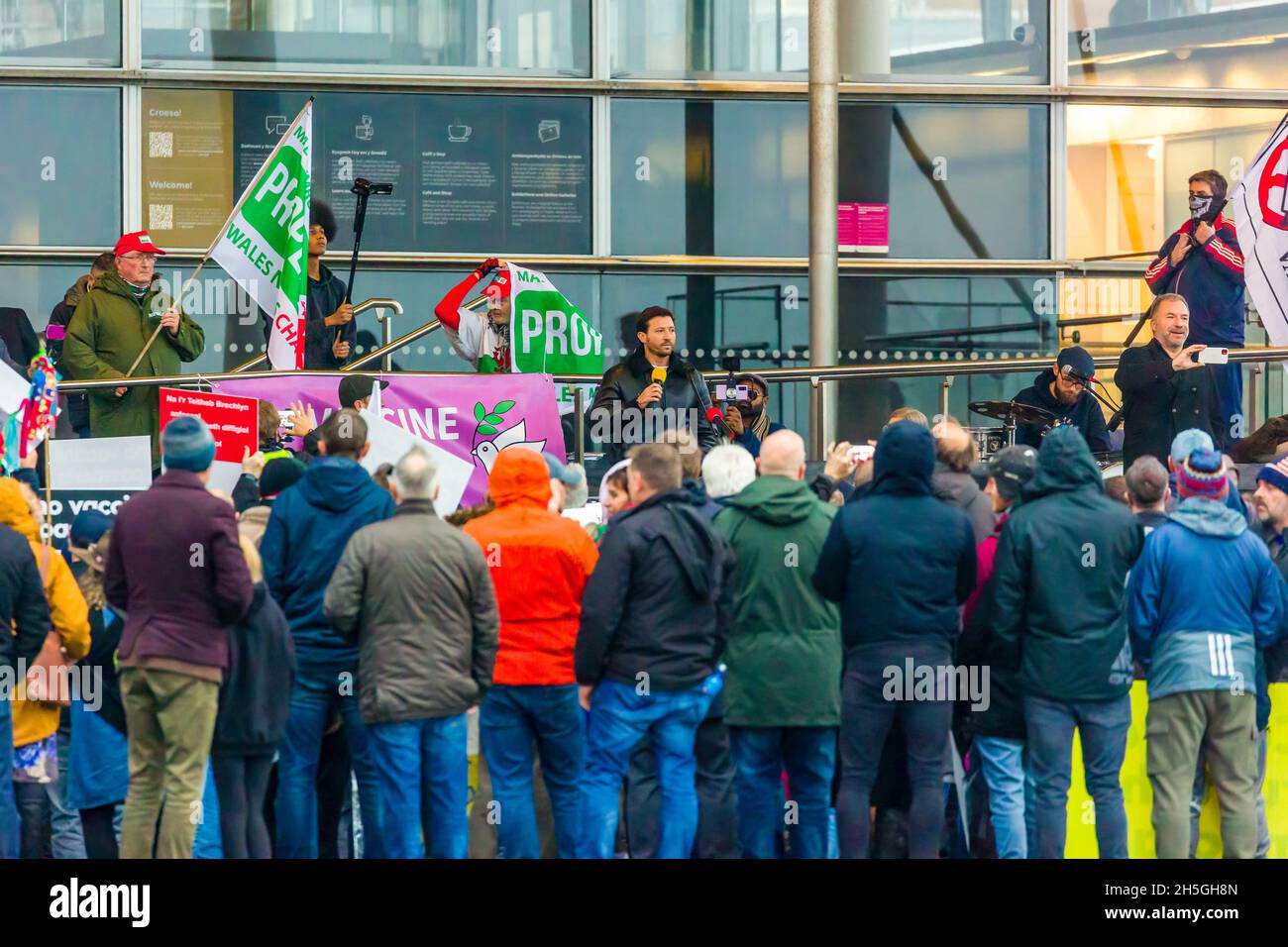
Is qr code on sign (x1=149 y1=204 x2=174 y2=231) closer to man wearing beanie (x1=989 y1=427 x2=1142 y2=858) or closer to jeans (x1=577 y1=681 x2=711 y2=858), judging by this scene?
jeans (x1=577 y1=681 x2=711 y2=858)

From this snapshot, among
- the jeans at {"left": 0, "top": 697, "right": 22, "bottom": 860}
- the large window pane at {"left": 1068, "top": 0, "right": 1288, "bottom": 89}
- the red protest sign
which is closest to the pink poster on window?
the large window pane at {"left": 1068, "top": 0, "right": 1288, "bottom": 89}

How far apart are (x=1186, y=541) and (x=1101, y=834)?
1335 mm

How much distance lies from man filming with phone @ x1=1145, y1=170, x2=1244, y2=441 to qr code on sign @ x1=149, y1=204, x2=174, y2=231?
7.22 metres

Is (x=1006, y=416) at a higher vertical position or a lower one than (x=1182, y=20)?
lower

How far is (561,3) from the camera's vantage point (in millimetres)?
16531

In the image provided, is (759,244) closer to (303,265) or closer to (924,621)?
(303,265)

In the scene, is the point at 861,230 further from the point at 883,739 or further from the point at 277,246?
the point at 883,739

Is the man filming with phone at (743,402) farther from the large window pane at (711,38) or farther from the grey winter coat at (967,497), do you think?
the large window pane at (711,38)

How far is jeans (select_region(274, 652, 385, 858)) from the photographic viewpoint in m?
9.12

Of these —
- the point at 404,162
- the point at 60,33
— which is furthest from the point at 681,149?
the point at 60,33

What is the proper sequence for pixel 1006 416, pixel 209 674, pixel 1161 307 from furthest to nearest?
pixel 1006 416 < pixel 1161 307 < pixel 209 674

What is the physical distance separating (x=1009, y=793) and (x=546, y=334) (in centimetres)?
476

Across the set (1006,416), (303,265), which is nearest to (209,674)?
(303,265)
